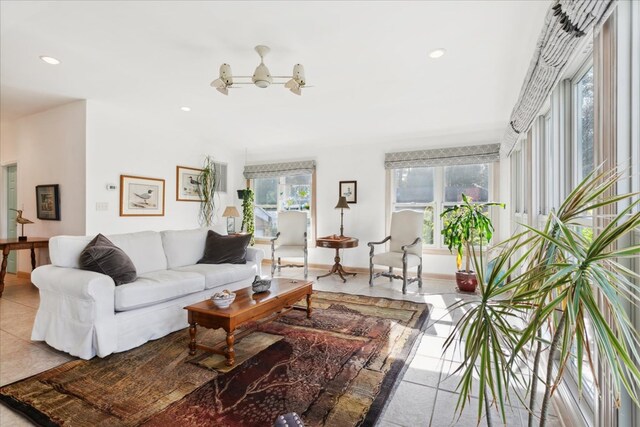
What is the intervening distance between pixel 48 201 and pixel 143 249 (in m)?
2.36

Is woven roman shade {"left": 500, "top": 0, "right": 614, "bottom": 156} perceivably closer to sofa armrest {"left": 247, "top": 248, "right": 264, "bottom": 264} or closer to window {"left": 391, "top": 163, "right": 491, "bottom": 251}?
window {"left": 391, "top": 163, "right": 491, "bottom": 251}

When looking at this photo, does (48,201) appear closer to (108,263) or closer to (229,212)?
(229,212)

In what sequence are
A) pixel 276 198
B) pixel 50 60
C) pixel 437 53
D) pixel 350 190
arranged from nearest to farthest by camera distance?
pixel 437 53 < pixel 50 60 < pixel 350 190 < pixel 276 198

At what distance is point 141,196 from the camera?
15.6 feet

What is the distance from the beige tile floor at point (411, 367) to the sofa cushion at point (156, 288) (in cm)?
58

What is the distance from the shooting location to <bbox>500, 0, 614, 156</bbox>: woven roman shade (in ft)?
4.34

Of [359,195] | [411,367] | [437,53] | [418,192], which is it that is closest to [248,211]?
[359,195]

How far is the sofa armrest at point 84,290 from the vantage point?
2.38m

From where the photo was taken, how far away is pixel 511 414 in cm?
182

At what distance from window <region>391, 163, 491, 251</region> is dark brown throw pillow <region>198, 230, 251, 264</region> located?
2.78 meters

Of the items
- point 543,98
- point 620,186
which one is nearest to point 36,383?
point 620,186

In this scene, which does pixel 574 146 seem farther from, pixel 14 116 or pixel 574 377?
pixel 14 116

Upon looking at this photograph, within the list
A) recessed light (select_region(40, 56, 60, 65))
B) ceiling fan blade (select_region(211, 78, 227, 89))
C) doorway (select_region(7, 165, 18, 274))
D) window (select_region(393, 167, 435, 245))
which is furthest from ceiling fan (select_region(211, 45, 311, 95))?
doorway (select_region(7, 165, 18, 274))

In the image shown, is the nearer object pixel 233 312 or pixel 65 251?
pixel 233 312
